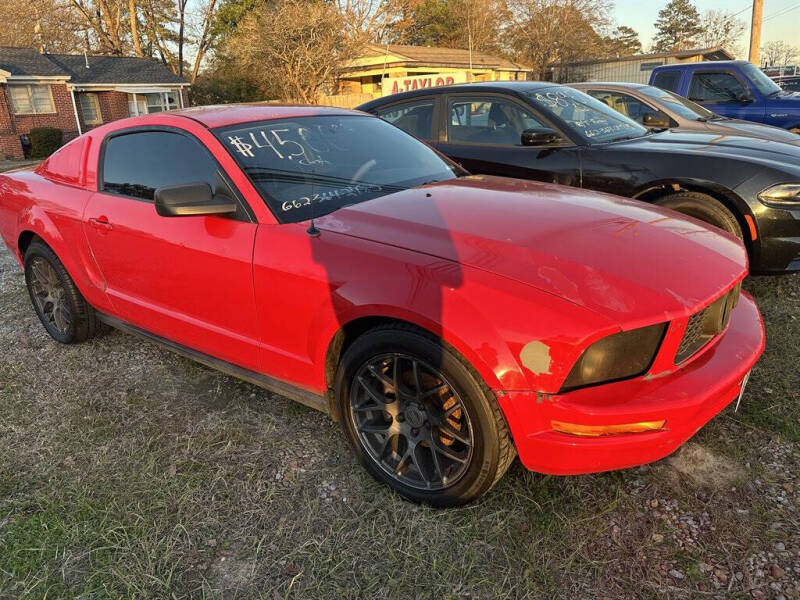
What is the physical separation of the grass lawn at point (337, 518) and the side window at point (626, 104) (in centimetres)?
473

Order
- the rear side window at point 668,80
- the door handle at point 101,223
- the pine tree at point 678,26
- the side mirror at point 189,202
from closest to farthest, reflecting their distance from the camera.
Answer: the side mirror at point 189,202 < the door handle at point 101,223 < the rear side window at point 668,80 < the pine tree at point 678,26

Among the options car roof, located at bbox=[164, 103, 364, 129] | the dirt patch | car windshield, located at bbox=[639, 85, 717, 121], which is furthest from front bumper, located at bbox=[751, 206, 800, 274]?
car windshield, located at bbox=[639, 85, 717, 121]

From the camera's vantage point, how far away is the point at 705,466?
258 centimetres

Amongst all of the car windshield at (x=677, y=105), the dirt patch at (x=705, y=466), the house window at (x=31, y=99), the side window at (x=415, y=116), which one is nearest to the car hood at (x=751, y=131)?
the car windshield at (x=677, y=105)

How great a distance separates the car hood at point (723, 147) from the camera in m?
4.27

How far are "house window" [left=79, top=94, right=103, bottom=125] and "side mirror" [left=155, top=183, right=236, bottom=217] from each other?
95.6 feet

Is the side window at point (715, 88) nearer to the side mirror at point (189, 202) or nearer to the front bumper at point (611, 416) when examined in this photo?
the front bumper at point (611, 416)

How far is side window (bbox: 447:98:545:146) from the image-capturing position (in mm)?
5031

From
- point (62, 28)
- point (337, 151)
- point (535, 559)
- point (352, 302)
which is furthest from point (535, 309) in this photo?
point (62, 28)

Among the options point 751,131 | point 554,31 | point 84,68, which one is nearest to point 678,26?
point 554,31

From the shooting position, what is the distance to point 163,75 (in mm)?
30188

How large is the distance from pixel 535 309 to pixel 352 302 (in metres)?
0.73

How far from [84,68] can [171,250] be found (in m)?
30.9

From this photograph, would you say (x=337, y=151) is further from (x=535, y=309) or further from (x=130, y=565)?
→ (x=130, y=565)
